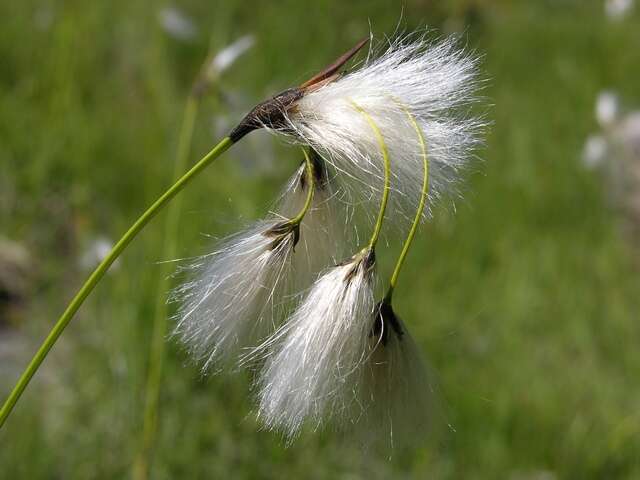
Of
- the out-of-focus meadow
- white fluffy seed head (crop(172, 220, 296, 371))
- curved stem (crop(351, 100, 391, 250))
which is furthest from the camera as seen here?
the out-of-focus meadow

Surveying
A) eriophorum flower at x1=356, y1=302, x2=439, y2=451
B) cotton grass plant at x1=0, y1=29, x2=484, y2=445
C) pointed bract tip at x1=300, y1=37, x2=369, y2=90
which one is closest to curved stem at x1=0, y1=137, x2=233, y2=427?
cotton grass plant at x1=0, y1=29, x2=484, y2=445

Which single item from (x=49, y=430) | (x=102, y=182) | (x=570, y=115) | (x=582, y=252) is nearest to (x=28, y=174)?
(x=102, y=182)

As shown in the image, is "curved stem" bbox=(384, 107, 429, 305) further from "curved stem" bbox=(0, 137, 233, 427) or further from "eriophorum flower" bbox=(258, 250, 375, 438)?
"curved stem" bbox=(0, 137, 233, 427)

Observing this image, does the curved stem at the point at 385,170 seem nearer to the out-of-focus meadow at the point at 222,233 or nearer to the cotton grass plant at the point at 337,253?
the cotton grass plant at the point at 337,253

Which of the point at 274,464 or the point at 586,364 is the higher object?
the point at 274,464

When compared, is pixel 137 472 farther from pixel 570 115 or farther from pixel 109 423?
pixel 570 115

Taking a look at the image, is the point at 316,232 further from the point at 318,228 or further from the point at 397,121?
the point at 397,121
